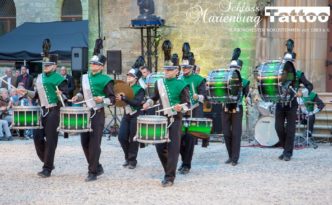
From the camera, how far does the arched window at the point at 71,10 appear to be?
29.3m

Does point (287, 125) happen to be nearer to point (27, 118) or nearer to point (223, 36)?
point (27, 118)

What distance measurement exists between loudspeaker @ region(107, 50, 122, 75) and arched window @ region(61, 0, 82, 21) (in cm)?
1231

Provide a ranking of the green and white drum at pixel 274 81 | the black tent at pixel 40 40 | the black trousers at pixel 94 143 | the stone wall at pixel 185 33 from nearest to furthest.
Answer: the black trousers at pixel 94 143, the green and white drum at pixel 274 81, the stone wall at pixel 185 33, the black tent at pixel 40 40

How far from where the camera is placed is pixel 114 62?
56.7ft

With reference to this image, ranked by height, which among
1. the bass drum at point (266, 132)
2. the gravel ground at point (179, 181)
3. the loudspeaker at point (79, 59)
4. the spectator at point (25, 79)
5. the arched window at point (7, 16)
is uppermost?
the arched window at point (7, 16)

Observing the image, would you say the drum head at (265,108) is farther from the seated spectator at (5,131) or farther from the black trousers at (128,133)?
the seated spectator at (5,131)

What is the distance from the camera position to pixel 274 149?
13.7 meters

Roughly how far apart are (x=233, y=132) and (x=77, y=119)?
3218mm

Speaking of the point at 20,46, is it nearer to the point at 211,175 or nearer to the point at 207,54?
the point at 207,54

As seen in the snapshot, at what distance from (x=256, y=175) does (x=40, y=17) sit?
2124cm

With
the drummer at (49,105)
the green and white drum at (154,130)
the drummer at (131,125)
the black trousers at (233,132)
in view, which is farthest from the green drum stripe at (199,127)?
the drummer at (49,105)

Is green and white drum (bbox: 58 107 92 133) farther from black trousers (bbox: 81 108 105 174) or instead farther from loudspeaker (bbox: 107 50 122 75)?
loudspeaker (bbox: 107 50 122 75)

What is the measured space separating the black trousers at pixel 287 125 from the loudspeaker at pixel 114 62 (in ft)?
20.8

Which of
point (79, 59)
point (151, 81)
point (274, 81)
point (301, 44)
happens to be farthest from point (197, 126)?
point (79, 59)
